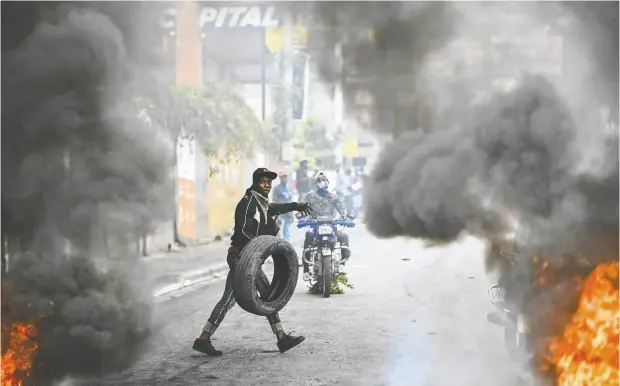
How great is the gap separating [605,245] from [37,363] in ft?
13.8

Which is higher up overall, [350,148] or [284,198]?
[350,148]

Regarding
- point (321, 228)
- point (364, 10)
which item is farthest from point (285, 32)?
point (321, 228)

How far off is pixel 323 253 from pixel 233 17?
6.76 ft

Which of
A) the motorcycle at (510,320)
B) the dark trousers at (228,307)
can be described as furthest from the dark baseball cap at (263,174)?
the motorcycle at (510,320)

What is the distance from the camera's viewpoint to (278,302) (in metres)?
6.07

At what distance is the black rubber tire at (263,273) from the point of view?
18.9 feet

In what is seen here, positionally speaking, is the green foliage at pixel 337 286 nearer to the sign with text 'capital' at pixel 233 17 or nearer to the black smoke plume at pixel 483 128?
the black smoke plume at pixel 483 128

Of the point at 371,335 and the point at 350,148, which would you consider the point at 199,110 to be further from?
the point at 371,335

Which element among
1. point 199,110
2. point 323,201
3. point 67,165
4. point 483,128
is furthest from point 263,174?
point 483,128

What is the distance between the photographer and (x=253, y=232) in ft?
19.6

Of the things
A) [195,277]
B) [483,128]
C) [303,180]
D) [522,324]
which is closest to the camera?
[522,324]

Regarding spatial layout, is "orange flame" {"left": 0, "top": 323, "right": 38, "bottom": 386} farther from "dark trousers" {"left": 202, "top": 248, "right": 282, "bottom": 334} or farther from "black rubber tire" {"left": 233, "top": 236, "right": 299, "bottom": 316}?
"black rubber tire" {"left": 233, "top": 236, "right": 299, "bottom": 316}

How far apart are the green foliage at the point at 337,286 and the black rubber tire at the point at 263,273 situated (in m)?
0.36

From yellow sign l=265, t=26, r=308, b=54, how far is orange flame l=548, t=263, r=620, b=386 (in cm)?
275
